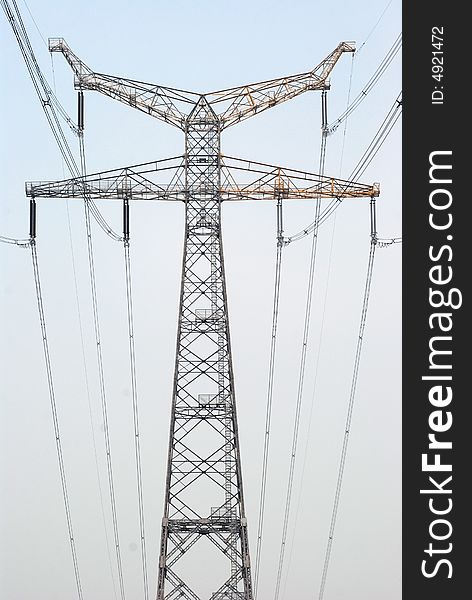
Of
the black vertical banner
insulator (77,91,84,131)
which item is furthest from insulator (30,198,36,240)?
the black vertical banner

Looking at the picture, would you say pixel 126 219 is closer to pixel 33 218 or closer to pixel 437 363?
pixel 33 218

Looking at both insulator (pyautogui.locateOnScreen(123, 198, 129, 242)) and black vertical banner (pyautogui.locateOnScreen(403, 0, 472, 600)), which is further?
insulator (pyautogui.locateOnScreen(123, 198, 129, 242))

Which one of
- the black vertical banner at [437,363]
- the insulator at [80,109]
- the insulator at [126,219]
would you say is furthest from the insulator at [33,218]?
the black vertical banner at [437,363]

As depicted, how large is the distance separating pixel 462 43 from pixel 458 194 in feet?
15.1

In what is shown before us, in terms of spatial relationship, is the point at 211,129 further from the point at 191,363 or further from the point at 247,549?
the point at 247,549

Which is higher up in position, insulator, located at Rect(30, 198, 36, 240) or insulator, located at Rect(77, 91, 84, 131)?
insulator, located at Rect(77, 91, 84, 131)

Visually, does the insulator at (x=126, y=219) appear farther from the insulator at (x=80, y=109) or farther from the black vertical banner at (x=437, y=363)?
the black vertical banner at (x=437, y=363)

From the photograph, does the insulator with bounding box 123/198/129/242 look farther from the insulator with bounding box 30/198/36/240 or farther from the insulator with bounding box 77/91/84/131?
the insulator with bounding box 77/91/84/131

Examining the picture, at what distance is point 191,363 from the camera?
59.0m

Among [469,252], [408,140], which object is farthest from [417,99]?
[469,252]

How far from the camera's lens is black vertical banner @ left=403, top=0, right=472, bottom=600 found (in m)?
37.0

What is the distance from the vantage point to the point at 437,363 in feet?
123

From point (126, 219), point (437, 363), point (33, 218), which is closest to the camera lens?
point (437, 363)

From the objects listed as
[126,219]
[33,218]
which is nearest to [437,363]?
[33,218]
